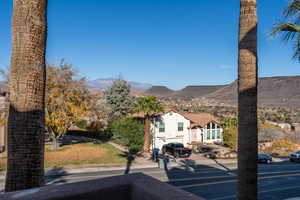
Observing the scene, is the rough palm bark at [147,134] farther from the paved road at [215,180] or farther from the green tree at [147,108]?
the paved road at [215,180]

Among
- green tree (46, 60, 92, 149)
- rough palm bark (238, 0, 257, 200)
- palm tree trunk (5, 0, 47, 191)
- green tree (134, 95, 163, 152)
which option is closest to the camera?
palm tree trunk (5, 0, 47, 191)

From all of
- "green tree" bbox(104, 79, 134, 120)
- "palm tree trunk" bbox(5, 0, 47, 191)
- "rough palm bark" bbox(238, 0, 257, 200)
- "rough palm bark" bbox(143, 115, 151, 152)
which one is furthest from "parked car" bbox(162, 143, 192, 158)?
"palm tree trunk" bbox(5, 0, 47, 191)

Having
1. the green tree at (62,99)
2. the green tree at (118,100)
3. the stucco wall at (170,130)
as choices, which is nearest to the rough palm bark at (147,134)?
the stucco wall at (170,130)

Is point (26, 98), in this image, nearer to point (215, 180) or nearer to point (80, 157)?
point (215, 180)

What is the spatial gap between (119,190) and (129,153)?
89.8ft

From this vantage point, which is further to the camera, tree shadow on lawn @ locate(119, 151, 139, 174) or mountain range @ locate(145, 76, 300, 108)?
mountain range @ locate(145, 76, 300, 108)

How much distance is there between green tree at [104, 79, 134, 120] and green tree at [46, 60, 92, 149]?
14805 mm

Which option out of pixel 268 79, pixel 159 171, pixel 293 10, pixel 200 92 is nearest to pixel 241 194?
pixel 293 10

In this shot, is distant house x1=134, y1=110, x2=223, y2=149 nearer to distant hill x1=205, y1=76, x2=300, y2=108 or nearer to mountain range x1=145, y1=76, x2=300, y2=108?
mountain range x1=145, y1=76, x2=300, y2=108

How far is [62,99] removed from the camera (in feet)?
87.0

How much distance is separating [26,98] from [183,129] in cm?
3738

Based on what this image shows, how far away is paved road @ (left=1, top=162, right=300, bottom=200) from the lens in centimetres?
1652

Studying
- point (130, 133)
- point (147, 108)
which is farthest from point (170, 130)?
point (130, 133)

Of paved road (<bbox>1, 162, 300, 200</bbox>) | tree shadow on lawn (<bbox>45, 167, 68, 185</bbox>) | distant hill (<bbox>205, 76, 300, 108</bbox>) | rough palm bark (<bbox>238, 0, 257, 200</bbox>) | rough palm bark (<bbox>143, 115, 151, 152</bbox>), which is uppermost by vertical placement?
distant hill (<bbox>205, 76, 300, 108</bbox>)
